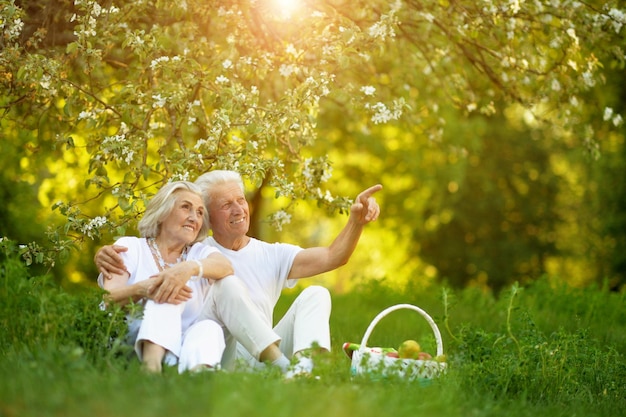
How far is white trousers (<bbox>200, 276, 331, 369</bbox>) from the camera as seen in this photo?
4.72m

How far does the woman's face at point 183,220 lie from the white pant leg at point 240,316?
1.30 feet

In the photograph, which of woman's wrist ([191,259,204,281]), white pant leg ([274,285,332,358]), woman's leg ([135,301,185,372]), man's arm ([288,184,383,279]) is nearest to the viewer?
woman's leg ([135,301,185,372])

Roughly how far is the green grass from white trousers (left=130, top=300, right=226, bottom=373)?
6.1 inches

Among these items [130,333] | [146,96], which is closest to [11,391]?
[130,333]

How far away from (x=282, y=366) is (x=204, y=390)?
4.12 ft

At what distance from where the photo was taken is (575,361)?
5.37 meters

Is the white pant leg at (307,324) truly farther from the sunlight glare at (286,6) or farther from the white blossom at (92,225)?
the sunlight glare at (286,6)

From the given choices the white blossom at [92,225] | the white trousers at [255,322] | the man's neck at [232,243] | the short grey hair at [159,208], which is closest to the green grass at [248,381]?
the white trousers at [255,322]

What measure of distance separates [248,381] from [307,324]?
1.29m

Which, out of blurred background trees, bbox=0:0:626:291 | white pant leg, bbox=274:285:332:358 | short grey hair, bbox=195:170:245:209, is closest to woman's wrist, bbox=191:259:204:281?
white pant leg, bbox=274:285:332:358

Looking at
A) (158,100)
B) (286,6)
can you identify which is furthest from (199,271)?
(286,6)

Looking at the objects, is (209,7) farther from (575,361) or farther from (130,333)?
(575,361)

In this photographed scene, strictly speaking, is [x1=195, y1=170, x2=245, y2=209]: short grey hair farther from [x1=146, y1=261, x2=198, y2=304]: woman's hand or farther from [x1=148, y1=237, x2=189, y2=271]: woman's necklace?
[x1=146, y1=261, x2=198, y2=304]: woman's hand

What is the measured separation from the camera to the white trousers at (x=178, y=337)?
4.39m
